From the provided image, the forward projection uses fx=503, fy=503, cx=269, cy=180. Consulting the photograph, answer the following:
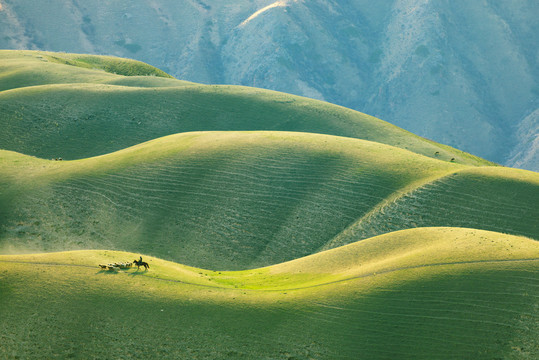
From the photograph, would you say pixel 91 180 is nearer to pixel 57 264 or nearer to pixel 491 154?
pixel 57 264

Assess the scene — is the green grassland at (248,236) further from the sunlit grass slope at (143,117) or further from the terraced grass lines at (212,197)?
the sunlit grass slope at (143,117)

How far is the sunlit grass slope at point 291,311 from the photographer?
731 inches

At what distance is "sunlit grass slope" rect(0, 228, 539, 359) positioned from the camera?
18.6 metres

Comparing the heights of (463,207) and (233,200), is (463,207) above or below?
below

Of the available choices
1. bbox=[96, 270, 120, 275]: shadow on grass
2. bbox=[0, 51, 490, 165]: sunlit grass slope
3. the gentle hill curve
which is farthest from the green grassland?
bbox=[0, 51, 490, 165]: sunlit grass slope

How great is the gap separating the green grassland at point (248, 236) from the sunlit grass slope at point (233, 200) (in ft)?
0.51

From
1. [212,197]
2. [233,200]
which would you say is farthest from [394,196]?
[212,197]

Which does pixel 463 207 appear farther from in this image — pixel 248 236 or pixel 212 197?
pixel 212 197

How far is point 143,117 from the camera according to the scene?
72.1m

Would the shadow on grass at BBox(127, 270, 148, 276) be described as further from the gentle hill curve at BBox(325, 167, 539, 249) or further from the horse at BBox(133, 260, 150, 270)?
the gentle hill curve at BBox(325, 167, 539, 249)

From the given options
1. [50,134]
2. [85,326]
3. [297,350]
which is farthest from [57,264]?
[50,134]

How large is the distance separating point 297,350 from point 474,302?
289 inches

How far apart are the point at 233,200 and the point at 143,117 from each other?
35929 millimetres

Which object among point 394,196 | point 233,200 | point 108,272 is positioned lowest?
point 108,272
